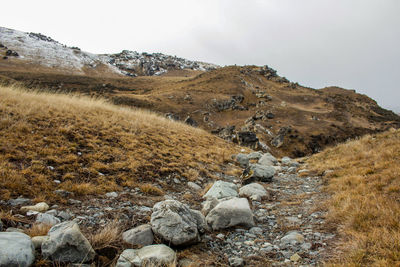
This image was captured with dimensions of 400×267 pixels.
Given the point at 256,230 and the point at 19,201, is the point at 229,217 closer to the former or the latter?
the point at 256,230

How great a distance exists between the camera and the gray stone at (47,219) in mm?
3527

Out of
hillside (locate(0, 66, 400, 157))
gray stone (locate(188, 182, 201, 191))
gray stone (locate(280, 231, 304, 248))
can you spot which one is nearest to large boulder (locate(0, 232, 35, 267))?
gray stone (locate(280, 231, 304, 248))

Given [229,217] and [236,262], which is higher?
[229,217]

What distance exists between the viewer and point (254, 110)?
5594 centimetres

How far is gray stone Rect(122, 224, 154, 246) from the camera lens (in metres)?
3.38

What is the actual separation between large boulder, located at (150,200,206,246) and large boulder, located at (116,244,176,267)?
34cm

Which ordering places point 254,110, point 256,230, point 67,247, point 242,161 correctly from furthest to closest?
1. point 254,110
2. point 242,161
3. point 256,230
4. point 67,247

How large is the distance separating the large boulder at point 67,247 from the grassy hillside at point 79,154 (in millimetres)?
2066

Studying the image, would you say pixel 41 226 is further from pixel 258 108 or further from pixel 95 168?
pixel 258 108

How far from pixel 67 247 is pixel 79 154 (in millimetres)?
4595

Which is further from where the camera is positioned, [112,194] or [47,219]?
[112,194]

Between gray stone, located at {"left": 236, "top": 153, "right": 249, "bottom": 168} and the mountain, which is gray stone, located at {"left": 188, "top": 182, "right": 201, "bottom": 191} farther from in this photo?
the mountain

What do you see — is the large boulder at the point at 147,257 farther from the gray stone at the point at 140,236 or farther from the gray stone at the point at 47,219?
the gray stone at the point at 47,219

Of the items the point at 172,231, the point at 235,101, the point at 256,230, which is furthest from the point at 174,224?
the point at 235,101
